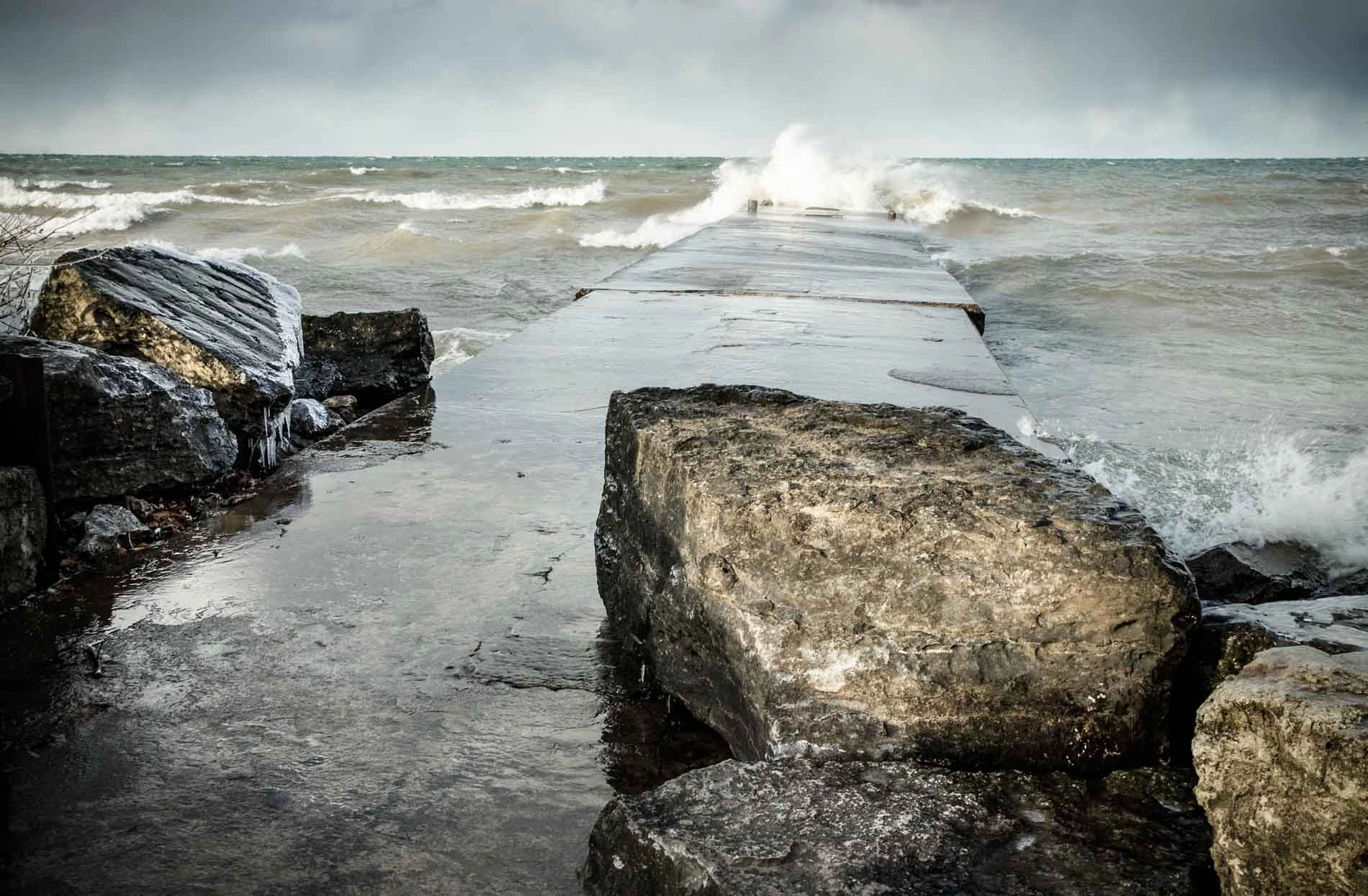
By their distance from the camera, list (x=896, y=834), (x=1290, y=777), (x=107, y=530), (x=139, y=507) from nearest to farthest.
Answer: (x=1290, y=777) → (x=896, y=834) → (x=107, y=530) → (x=139, y=507)

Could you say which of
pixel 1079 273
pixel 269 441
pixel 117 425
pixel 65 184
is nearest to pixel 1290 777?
pixel 117 425

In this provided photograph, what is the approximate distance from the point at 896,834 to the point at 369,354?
4.56 m

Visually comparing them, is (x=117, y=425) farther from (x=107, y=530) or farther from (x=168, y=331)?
(x=168, y=331)

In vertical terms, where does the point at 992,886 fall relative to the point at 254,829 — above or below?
above

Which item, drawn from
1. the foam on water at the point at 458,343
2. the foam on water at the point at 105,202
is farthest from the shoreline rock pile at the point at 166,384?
the foam on water at the point at 105,202

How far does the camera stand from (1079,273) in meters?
12.5

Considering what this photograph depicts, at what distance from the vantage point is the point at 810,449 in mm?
1974

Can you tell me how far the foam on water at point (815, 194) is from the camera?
18.2 meters

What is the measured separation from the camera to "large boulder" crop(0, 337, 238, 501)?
3113mm

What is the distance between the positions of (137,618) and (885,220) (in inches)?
529

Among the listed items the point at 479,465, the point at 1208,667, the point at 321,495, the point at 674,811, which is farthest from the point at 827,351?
the point at 674,811

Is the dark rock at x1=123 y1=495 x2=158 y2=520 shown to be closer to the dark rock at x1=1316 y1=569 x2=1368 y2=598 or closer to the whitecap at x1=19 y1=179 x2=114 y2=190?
the dark rock at x1=1316 y1=569 x2=1368 y2=598

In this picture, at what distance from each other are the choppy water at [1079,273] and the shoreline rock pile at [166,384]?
42cm

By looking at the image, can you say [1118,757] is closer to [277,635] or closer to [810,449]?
[810,449]
